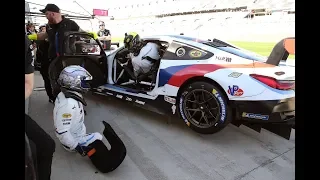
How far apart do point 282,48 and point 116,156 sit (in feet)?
6.53

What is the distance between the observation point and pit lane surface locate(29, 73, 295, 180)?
7.56 feet

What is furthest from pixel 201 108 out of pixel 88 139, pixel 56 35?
pixel 56 35

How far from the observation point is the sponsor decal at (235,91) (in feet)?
8.59

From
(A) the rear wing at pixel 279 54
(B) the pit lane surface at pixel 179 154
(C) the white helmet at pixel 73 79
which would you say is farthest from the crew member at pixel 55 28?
(A) the rear wing at pixel 279 54

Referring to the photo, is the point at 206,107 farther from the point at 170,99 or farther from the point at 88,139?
the point at 88,139

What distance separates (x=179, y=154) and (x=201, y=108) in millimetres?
568

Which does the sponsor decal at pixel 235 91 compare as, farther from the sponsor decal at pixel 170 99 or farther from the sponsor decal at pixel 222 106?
the sponsor decal at pixel 170 99

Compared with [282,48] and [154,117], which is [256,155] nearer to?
[282,48]

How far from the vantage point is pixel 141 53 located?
3.74 metres

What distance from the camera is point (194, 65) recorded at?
9.72ft

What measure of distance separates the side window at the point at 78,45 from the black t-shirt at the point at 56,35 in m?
0.09
